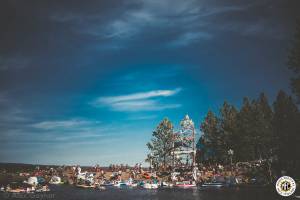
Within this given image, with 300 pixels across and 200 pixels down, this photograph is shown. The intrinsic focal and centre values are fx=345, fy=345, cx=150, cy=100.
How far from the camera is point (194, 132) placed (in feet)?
387

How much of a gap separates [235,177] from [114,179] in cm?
4027

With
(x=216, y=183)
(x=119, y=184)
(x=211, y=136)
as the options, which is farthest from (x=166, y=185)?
(x=211, y=136)

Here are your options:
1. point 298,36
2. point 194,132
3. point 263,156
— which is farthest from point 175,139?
point 298,36

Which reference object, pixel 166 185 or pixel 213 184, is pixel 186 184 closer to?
pixel 166 185

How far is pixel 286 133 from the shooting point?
66.9 m

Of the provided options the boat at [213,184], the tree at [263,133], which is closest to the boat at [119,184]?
the boat at [213,184]

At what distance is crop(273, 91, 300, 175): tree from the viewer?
65.1 meters

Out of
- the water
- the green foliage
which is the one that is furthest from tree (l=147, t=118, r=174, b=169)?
the water

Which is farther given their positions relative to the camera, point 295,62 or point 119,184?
point 119,184

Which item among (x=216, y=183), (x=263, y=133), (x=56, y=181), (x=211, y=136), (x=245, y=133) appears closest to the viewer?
(x=263, y=133)

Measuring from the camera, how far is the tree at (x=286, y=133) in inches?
2562

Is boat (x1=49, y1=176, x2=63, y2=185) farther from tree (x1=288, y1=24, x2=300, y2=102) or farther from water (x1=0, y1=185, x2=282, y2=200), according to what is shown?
tree (x1=288, y1=24, x2=300, y2=102)

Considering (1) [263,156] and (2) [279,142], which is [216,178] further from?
(2) [279,142]

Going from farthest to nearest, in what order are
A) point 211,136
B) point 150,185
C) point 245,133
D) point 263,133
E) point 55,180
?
point 55,180 → point 211,136 → point 245,133 → point 150,185 → point 263,133
